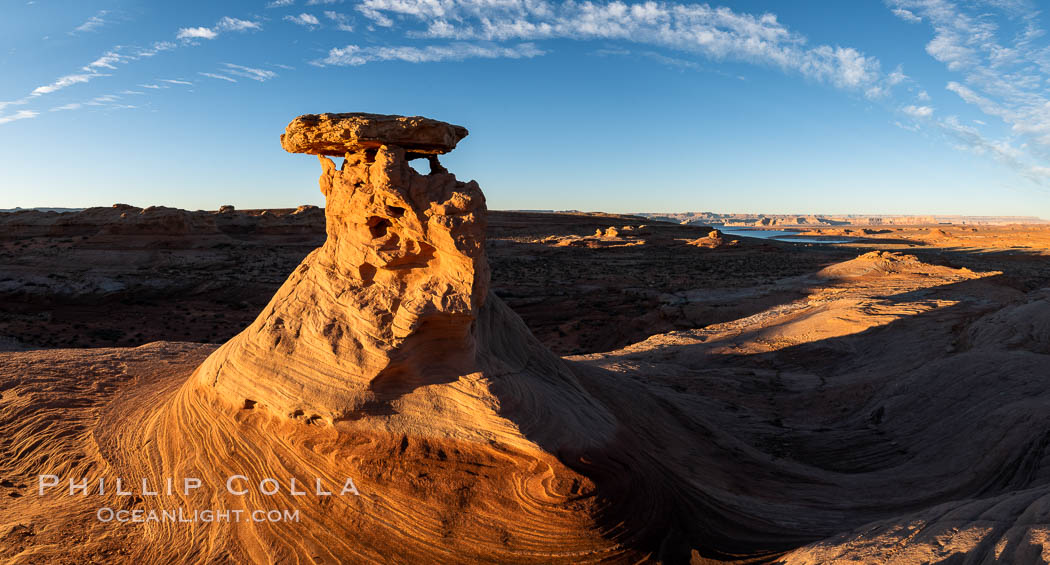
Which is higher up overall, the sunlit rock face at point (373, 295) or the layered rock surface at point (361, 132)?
the layered rock surface at point (361, 132)

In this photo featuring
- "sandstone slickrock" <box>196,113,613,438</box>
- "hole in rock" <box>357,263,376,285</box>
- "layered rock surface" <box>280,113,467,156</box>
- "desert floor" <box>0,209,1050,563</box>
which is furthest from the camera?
"hole in rock" <box>357,263,376,285</box>

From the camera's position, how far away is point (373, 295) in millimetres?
6500

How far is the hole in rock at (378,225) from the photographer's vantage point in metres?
6.79

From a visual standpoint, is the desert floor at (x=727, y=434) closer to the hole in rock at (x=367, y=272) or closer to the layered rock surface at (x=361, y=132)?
the hole in rock at (x=367, y=272)

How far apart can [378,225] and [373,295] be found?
0.96 m

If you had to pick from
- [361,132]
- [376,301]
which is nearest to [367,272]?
[376,301]

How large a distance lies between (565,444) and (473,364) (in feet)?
4.60

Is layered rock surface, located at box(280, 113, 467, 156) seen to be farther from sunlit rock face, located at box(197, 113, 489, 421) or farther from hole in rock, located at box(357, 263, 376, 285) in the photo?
hole in rock, located at box(357, 263, 376, 285)

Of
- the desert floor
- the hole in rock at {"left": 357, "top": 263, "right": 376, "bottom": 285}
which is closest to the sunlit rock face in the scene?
the hole in rock at {"left": 357, "top": 263, "right": 376, "bottom": 285}

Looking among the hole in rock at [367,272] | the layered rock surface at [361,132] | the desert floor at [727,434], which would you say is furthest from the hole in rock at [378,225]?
the desert floor at [727,434]

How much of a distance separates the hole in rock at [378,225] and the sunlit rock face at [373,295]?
0.5 inches

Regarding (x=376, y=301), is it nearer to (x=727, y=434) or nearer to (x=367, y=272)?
(x=367, y=272)

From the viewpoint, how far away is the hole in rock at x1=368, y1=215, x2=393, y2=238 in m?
6.79

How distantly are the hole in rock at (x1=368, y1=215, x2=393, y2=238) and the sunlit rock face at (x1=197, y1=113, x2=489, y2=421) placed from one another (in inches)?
0.5
